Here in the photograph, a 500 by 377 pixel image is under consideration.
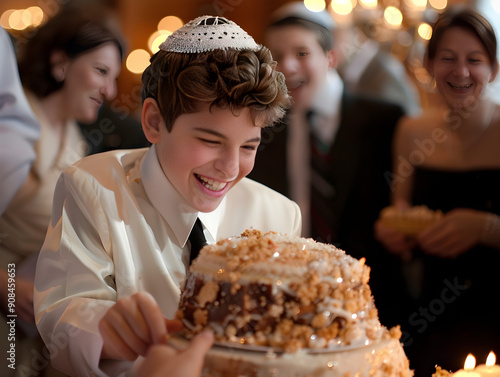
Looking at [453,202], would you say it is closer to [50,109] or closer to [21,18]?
[50,109]

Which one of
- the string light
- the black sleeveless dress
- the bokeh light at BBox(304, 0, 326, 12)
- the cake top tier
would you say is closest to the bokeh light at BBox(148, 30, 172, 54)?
the string light

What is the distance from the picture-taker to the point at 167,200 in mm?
1301

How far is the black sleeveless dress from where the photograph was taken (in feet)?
6.33

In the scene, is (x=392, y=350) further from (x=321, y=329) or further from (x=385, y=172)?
(x=385, y=172)

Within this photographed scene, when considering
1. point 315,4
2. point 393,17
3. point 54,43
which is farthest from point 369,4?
point 54,43

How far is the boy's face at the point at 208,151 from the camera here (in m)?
1.16

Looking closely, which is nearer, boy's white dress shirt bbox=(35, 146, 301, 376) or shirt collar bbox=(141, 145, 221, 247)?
boy's white dress shirt bbox=(35, 146, 301, 376)

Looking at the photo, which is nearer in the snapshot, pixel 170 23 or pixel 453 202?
pixel 453 202

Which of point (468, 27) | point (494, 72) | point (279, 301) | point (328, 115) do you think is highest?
point (468, 27)

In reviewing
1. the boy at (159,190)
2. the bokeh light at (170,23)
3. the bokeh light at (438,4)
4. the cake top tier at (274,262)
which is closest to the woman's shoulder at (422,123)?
the bokeh light at (438,4)

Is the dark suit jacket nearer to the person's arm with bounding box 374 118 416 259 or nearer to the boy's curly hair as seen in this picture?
the person's arm with bounding box 374 118 416 259

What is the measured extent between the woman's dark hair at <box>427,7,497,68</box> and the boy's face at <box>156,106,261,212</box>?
94 centimetres

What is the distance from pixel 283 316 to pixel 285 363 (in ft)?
0.24

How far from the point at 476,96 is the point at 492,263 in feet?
1.89
